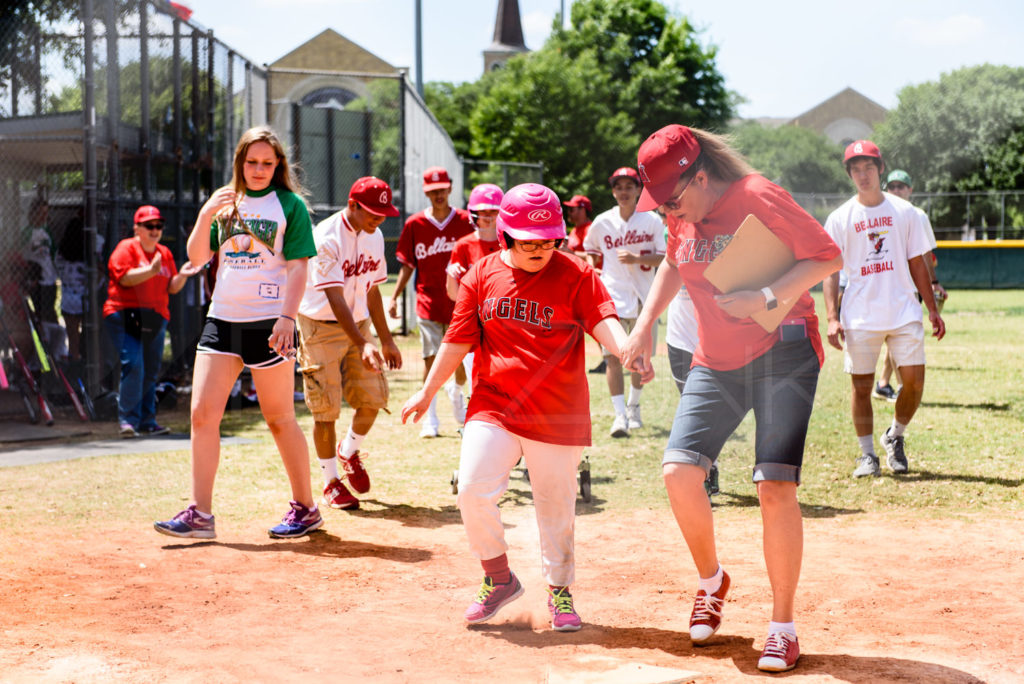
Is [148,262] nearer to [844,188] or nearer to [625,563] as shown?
[625,563]

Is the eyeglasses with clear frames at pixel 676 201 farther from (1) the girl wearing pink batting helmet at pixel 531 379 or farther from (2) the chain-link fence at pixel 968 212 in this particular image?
(2) the chain-link fence at pixel 968 212

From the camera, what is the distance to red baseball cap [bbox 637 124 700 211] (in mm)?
3730

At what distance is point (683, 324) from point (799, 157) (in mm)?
76059

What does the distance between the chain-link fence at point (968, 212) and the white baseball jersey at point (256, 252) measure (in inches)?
1346

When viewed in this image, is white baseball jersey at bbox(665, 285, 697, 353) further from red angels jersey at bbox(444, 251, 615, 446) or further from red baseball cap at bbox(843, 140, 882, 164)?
red angels jersey at bbox(444, 251, 615, 446)

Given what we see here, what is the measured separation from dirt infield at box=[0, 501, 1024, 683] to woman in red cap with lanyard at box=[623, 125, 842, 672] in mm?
341

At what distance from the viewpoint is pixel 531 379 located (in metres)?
4.16

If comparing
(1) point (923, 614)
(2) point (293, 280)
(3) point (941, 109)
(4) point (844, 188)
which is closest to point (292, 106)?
(2) point (293, 280)

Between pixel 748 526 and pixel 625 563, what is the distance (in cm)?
108

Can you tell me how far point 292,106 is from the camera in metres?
16.6

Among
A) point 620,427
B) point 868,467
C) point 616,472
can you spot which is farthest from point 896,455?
point 620,427

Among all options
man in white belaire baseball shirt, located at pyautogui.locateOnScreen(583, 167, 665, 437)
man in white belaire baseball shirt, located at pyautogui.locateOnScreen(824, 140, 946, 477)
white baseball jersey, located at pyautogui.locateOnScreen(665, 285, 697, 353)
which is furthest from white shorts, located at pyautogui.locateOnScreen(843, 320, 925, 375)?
man in white belaire baseball shirt, located at pyautogui.locateOnScreen(583, 167, 665, 437)

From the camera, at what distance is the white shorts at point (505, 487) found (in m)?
4.17

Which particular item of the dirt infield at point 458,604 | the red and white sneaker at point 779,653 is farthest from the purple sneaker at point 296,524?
the red and white sneaker at point 779,653
